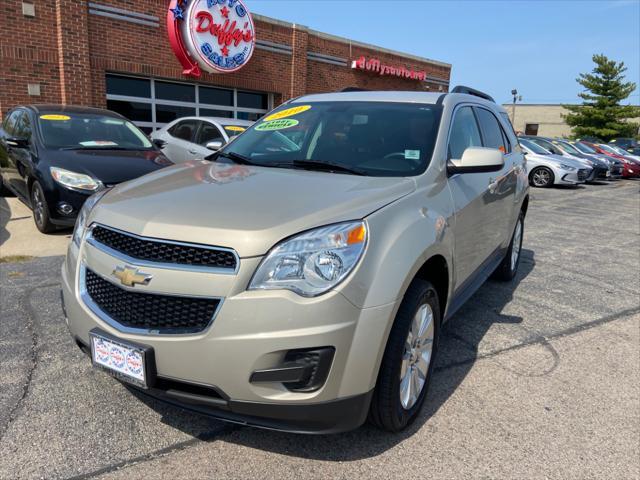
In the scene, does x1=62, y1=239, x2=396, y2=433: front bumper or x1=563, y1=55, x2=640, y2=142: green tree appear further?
x1=563, y1=55, x2=640, y2=142: green tree

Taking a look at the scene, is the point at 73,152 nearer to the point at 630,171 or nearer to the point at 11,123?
the point at 11,123

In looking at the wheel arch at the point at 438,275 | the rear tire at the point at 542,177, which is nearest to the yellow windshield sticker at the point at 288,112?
the wheel arch at the point at 438,275

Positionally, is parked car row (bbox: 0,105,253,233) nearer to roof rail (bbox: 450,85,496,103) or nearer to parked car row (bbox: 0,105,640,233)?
parked car row (bbox: 0,105,640,233)

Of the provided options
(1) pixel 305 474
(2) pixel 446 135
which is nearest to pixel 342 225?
(1) pixel 305 474

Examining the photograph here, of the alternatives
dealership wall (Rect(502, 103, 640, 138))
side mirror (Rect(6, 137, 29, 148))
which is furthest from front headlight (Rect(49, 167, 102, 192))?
dealership wall (Rect(502, 103, 640, 138))

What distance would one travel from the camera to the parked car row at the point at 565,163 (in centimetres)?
1611

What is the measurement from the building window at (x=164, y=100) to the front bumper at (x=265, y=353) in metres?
11.7

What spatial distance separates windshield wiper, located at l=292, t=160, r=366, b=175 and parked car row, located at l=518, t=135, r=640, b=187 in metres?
14.2

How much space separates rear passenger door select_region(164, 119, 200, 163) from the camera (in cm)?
898

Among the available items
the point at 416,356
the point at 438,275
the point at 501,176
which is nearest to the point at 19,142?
the point at 501,176

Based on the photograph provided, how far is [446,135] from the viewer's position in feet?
10.3

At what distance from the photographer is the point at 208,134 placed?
29.0 ft

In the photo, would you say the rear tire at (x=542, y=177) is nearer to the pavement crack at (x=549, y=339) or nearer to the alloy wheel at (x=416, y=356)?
the pavement crack at (x=549, y=339)

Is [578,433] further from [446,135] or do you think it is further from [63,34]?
[63,34]
